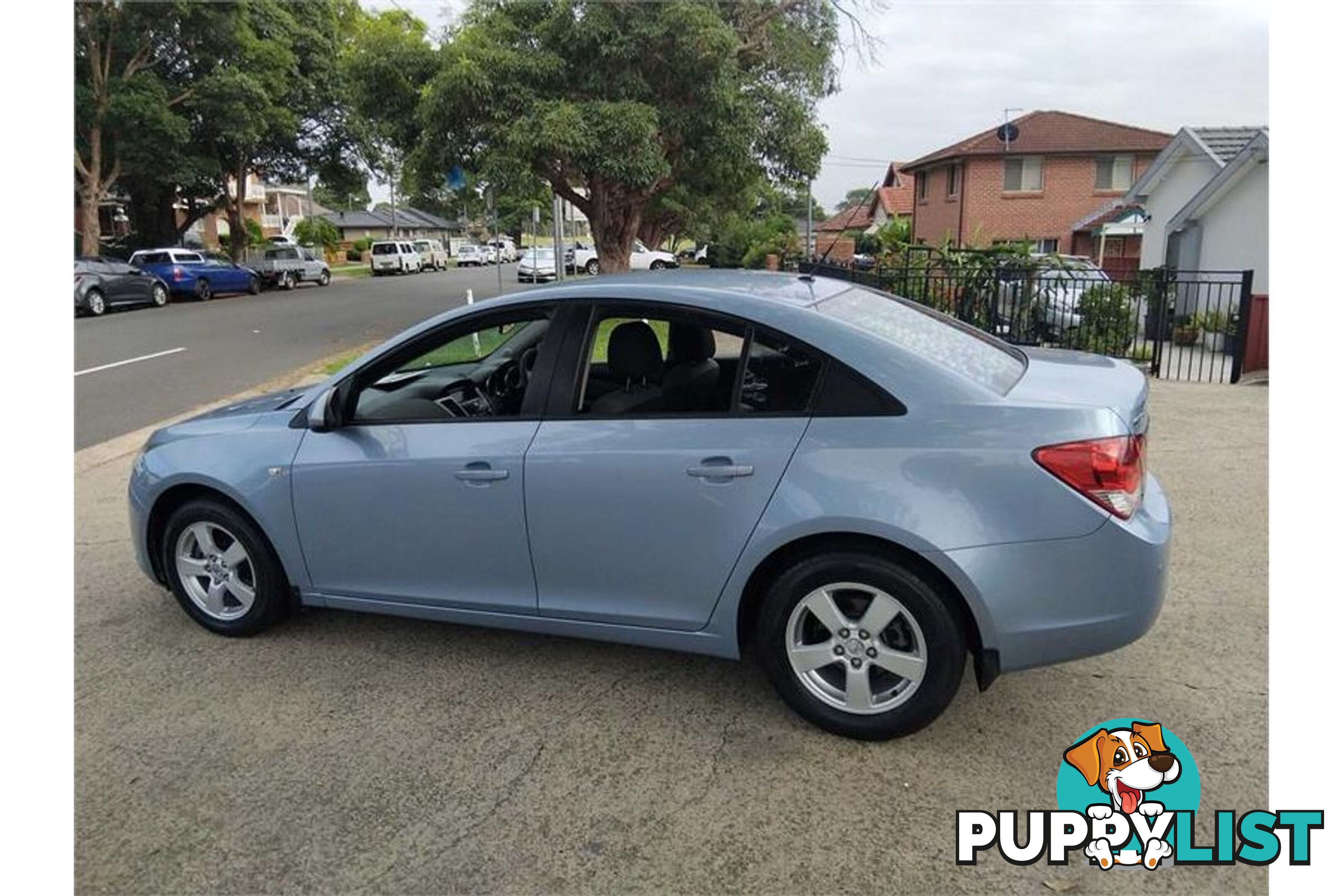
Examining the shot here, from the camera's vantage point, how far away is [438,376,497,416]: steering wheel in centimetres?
378

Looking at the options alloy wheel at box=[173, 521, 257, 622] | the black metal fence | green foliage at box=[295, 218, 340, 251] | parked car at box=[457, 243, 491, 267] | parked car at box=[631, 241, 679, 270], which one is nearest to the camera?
alloy wheel at box=[173, 521, 257, 622]

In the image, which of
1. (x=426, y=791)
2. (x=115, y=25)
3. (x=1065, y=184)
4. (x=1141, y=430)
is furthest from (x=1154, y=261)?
(x=115, y=25)

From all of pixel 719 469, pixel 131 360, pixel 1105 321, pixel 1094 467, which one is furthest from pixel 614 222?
pixel 1094 467

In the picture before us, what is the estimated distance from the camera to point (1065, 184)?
3092cm

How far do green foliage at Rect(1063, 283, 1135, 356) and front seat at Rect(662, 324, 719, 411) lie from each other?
10.0 metres

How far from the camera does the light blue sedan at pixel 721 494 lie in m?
2.89

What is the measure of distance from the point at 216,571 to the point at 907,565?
3.00m

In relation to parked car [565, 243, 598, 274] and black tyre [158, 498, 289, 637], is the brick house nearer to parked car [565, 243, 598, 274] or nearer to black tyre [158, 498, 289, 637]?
parked car [565, 243, 598, 274]

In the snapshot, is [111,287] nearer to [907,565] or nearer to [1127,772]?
[907,565]

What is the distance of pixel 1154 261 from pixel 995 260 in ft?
33.5

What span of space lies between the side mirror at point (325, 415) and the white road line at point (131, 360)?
10.8 m

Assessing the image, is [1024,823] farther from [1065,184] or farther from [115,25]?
[1065,184]

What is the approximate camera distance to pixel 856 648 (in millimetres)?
3064

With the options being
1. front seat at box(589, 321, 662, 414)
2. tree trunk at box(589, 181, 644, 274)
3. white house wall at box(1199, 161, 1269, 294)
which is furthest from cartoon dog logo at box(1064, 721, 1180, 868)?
white house wall at box(1199, 161, 1269, 294)
